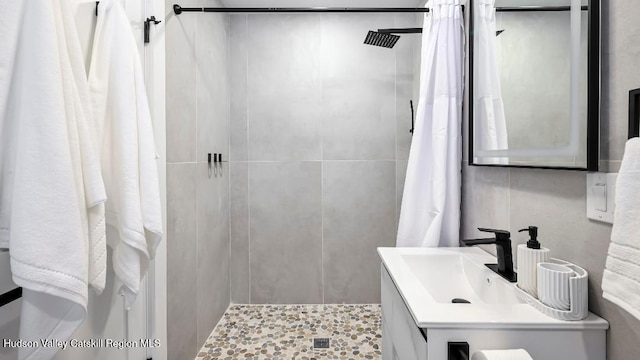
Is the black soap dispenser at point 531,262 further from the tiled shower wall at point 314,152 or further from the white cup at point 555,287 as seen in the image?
the tiled shower wall at point 314,152

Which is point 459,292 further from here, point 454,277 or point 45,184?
point 45,184

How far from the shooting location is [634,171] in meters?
0.57

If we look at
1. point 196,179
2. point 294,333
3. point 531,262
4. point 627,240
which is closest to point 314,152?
point 196,179

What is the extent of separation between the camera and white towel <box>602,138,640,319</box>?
0.57 metres

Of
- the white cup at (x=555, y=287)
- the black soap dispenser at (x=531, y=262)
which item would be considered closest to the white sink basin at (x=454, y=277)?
the black soap dispenser at (x=531, y=262)

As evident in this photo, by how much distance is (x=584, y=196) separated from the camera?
86cm

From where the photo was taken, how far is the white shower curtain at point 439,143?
1.55m

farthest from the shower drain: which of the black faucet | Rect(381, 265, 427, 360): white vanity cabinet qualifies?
the black faucet

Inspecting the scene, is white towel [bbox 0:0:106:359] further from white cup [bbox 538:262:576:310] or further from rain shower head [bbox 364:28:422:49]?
rain shower head [bbox 364:28:422:49]

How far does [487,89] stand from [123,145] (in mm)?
1394

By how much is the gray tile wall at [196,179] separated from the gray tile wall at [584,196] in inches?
59.9

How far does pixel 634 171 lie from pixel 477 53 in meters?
1.03

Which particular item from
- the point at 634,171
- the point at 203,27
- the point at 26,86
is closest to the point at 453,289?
the point at 634,171

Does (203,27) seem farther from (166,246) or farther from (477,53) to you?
(477,53)
